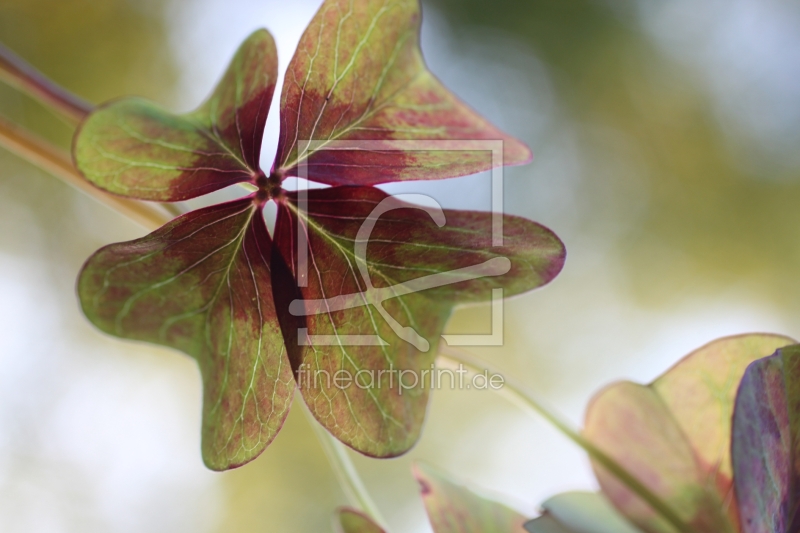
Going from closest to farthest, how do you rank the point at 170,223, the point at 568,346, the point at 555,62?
the point at 170,223, the point at 568,346, the point at 555,62

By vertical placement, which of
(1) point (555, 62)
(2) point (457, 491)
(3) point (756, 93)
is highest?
(1) point (555, 62)

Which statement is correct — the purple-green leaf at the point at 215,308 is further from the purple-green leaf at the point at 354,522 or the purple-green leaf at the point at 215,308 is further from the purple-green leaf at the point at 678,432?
the purple-green leaf at the point at 678,432

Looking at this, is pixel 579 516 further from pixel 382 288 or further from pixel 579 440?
pixel 382 288

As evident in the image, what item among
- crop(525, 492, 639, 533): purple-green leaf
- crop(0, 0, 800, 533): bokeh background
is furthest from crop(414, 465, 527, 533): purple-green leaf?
crop(0, 0, 800, 533): bokeh background

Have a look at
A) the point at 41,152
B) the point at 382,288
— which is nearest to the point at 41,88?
the point at 41,152

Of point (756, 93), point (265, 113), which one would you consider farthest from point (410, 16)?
point (756, 93)

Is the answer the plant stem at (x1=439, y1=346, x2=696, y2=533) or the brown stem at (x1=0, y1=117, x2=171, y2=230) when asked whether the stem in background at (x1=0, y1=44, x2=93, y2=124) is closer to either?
the brown stem at (x1=0, y1=117, x2=171, y2=230)

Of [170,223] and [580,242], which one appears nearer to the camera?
[170,223]

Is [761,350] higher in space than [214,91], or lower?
lower

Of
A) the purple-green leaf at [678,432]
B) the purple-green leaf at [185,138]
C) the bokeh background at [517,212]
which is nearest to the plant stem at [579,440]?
the purple-green leaf at [678,432]

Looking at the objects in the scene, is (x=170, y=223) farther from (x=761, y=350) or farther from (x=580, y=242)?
(x=580, y=242)
